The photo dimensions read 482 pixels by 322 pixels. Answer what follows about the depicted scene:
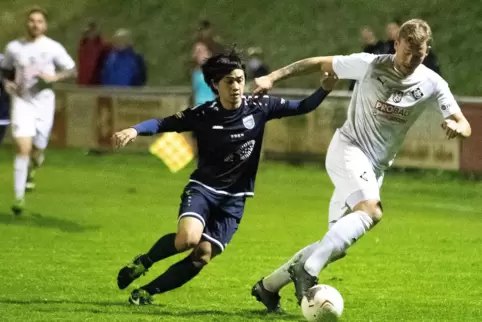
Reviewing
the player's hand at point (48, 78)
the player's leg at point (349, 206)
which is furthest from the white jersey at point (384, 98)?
the player's hand at point (48, 78)

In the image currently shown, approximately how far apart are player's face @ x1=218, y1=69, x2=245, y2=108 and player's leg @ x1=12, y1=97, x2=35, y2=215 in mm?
5485

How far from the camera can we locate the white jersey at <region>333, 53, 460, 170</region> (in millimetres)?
7562

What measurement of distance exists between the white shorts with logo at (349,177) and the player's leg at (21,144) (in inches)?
237

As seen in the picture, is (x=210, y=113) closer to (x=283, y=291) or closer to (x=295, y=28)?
(x=283, y=291)

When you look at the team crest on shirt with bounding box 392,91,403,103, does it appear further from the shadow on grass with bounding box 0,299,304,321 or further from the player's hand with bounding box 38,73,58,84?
the player's hand with bounding box 38,73,58,84

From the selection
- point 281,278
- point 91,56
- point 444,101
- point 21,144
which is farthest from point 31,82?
point 91,56

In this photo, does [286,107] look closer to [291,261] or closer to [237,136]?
[237,136]

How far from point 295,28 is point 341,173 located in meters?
19.8

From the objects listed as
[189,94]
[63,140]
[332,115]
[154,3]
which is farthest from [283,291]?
[154,3]

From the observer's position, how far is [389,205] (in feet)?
49.1

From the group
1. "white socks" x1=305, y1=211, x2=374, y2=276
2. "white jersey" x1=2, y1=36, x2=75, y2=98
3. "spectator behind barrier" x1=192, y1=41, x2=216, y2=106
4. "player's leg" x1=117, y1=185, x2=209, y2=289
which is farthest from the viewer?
"spectator behind barrier" x1=192, y1=41, x2=216, y2=106

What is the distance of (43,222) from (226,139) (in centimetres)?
524

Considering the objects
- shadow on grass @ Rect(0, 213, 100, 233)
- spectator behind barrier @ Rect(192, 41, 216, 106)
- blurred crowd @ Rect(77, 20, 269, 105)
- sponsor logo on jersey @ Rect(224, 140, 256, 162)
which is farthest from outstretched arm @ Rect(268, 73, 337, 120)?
blurred crowd @ Rect(77, 20, 269, 105)

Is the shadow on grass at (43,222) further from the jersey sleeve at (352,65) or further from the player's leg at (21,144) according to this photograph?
the jersey sleeve at (352,65)
